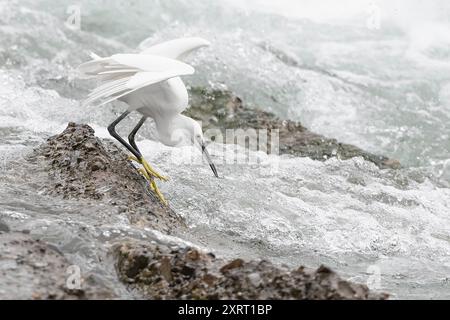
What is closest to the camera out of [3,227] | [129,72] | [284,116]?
[3,227]

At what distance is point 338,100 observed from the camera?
9.19 metres

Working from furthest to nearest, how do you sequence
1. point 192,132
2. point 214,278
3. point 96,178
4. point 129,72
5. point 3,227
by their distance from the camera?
1. point 192,132
2. point 129,72
3. point 96,178
4. point 3,227
5. point 214,278

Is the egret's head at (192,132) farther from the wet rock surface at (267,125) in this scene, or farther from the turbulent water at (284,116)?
the wet rock surface at (267,125)

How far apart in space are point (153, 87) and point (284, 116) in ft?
13.9

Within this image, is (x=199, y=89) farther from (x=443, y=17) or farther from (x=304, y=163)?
(x=443, y=17)

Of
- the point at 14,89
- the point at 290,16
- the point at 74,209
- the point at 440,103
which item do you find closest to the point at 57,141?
the point at 74,209

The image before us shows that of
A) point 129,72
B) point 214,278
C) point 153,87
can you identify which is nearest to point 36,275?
point 214,278

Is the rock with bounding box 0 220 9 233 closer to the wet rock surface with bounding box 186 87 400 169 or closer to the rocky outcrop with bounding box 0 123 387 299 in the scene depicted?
the rocky outcrop with bounding box 0 123 387 299

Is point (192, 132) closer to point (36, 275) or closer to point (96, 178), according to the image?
point (96, 178)

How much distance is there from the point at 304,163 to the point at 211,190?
4.80 feet

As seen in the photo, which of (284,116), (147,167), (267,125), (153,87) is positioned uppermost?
A: (153,87)

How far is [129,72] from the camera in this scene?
4.38m

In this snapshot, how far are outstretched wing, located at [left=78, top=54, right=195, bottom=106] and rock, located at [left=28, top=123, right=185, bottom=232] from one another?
0.26 metres

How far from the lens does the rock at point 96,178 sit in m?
3.73
